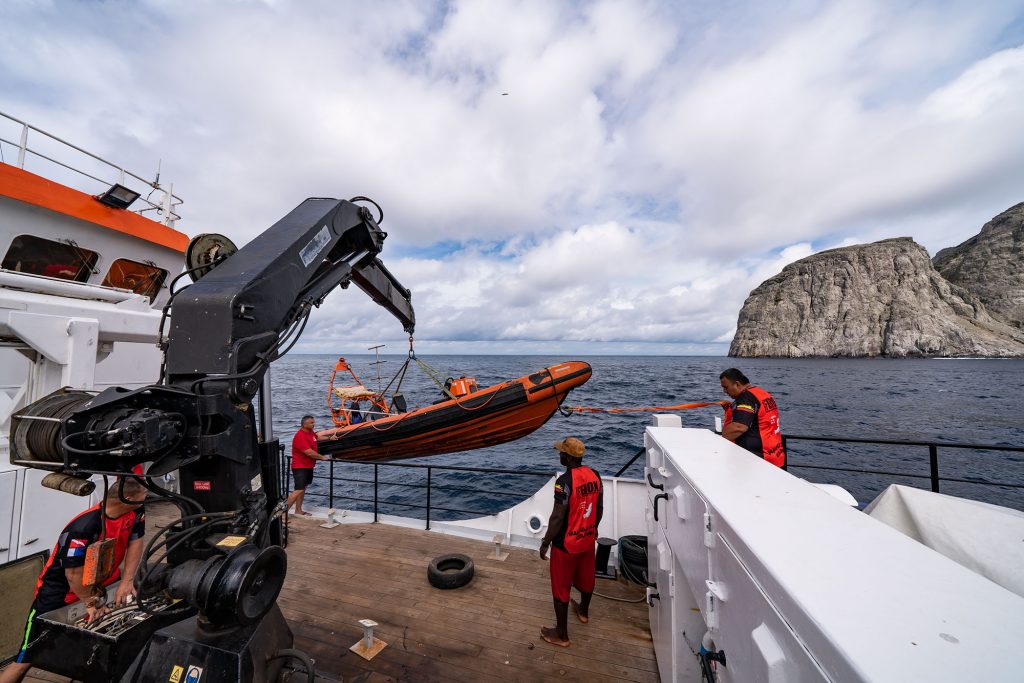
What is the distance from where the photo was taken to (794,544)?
1167 millimetres

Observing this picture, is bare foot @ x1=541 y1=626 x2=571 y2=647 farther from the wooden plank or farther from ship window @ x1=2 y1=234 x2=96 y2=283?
ship window @ x1=2 y1=234 x2=96 y2=283

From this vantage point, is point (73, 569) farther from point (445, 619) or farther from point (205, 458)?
point (445, 619)

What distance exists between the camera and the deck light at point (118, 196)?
4.55m

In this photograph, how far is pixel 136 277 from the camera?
5.41m

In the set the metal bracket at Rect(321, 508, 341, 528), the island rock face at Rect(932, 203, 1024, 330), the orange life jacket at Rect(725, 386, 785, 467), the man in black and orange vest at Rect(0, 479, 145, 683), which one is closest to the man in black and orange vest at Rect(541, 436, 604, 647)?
the orange life jacket at Rect(725, 386, 785, 467)

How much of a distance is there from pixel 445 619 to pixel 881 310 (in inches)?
3930

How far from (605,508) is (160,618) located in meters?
3.81

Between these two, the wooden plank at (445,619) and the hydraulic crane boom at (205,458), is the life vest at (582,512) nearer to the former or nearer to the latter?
the wooden plank at (445,619)

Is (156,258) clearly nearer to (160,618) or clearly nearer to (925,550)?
(160,618)

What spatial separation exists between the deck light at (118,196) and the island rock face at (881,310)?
9679 cm

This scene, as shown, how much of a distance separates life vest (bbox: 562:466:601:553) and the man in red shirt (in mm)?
3951

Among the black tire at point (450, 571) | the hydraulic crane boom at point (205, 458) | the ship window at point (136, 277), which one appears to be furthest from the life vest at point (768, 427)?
the ship window at point (136, 277)

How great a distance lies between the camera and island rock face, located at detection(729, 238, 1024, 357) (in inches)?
2803

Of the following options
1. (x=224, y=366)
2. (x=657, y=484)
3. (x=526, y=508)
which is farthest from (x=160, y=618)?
(x=526, y=508)
